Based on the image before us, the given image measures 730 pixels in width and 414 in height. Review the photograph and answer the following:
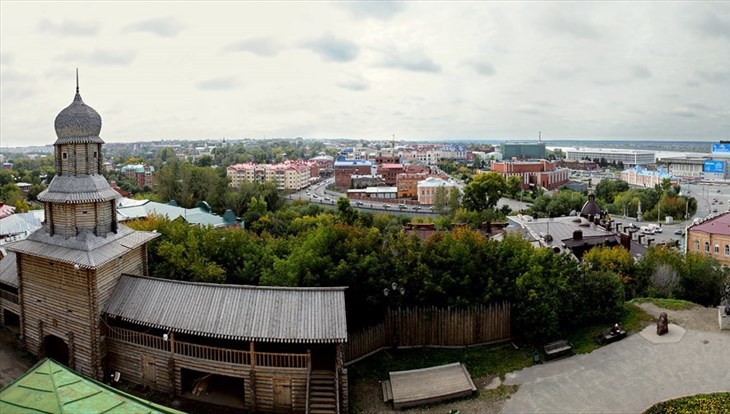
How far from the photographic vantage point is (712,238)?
50.0 m

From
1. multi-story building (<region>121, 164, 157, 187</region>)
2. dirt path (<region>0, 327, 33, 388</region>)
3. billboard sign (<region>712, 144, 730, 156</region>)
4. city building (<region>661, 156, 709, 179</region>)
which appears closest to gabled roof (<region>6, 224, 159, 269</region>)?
dirt path (<region>0, 327, 33, 388</region>)

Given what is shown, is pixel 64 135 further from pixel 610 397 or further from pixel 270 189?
pixel 270 189

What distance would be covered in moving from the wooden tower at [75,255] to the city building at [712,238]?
49.9 metres

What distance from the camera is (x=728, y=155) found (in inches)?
7343

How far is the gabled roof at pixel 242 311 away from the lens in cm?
1763

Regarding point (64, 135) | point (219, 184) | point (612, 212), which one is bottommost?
point (612, 212)

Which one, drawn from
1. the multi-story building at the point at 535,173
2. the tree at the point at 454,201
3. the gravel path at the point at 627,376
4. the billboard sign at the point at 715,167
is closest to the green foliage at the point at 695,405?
the gravel path at the point at 627,376

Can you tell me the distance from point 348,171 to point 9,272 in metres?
114

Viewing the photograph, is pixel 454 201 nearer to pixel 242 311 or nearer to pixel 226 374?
pixel 242 311

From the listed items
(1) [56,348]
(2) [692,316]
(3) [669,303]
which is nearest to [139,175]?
(1) [56,348]

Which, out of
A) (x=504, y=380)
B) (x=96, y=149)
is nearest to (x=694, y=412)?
(x=504, y=380)

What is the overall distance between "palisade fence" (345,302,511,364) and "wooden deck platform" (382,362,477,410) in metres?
2.50

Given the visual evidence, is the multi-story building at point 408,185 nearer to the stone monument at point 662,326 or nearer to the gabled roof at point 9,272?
the stone monument at point 662,326

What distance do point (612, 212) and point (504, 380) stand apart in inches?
3267
